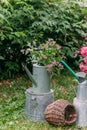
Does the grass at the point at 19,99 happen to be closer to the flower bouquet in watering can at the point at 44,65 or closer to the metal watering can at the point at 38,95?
the metal watering can at the point at 38,95

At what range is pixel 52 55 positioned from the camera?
12.9ft

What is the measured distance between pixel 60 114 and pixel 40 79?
1.52 ft

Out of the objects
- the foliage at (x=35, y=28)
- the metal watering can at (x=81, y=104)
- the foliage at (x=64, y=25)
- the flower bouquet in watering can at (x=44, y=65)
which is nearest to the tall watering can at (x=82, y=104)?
the metal watering can at (x=81, y=104)

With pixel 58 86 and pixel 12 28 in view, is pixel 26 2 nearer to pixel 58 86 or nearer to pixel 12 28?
pixel 12 28

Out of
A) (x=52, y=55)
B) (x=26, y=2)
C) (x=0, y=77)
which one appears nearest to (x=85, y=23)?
(x=26, y=2)

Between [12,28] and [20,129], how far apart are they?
5.73ft

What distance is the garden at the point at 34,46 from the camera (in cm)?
397

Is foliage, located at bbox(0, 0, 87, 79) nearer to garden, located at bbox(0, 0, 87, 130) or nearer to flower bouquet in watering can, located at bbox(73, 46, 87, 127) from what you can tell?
garden, located at bbox(0, 0, 87, 130)

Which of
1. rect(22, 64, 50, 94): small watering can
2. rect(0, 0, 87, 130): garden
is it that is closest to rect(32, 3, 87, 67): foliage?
rect(0, 0, 87, 130): garden

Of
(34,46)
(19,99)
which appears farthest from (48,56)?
(34,46)

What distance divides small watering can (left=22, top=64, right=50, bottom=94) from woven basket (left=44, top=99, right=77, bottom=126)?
0.77 ft

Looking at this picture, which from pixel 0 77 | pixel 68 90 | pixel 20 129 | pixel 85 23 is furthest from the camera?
pixel 85 23

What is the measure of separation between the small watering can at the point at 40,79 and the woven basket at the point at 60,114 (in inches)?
9.2

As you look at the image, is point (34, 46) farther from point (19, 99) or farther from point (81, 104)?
point (81, 104)
